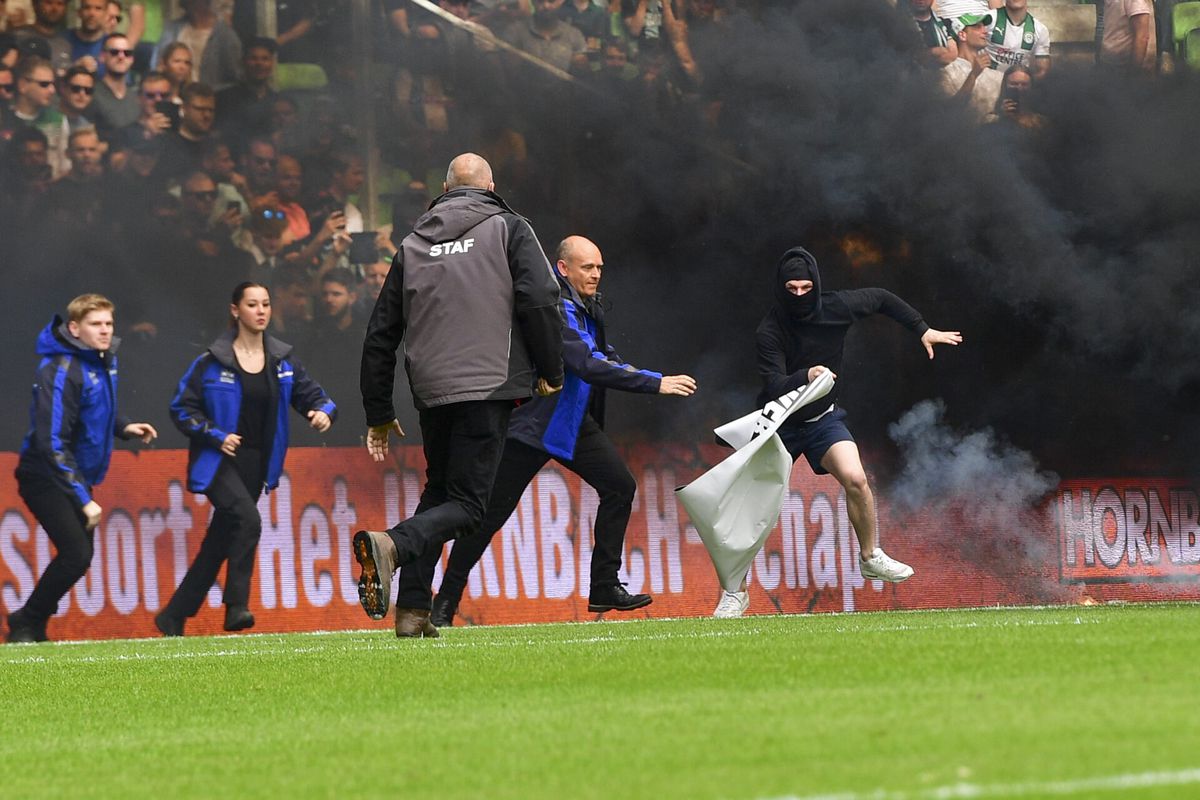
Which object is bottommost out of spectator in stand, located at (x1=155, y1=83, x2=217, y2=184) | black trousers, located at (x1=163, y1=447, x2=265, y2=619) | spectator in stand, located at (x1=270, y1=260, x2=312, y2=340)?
black trousers, located at (x1=163, y1=447, x2=265, y2=619)

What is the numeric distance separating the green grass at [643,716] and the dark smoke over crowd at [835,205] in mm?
4251

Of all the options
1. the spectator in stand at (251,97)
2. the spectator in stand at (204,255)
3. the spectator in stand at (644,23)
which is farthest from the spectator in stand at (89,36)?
the spectator in stand at (644,23)

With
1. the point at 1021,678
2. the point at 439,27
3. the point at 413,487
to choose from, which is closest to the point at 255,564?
the point at 413,487

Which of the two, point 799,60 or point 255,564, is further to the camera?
point 799,60

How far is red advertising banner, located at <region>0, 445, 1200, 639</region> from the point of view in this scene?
1149 cm

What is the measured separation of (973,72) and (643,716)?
26.8 feet

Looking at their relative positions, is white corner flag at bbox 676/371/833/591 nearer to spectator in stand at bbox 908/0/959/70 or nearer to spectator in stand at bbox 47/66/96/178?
spectator in stand at bbox 908/0/959/70

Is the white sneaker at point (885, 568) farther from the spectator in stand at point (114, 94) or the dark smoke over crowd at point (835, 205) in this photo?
the spectator in stand at point (114, 94)

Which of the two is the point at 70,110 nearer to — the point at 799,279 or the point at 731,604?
the point at 799,279

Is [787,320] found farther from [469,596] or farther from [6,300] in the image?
[6,300]

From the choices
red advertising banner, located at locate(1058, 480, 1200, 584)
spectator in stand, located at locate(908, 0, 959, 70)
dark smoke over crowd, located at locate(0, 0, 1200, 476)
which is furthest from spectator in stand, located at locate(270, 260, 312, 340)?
red advertising banner, located at locate(1058, 480, 1200, 584)

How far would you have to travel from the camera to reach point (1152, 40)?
41.5 feet

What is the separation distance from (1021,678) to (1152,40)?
312 inches

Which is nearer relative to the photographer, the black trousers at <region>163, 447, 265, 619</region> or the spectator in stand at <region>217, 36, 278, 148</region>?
the black trousers at <region>163, 447, 265, 619</region>
